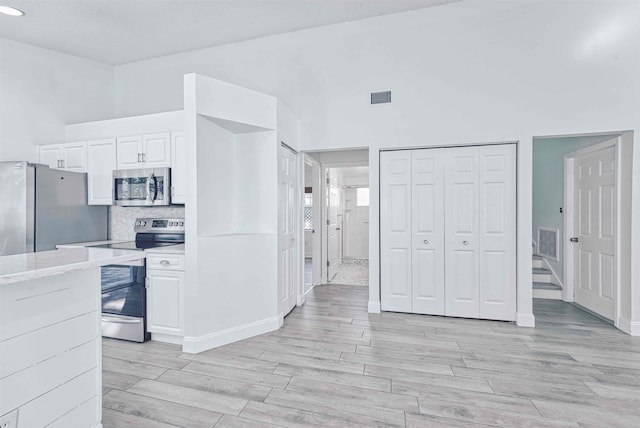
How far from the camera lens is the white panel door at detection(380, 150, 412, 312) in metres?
3.72

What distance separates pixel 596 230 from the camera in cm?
362

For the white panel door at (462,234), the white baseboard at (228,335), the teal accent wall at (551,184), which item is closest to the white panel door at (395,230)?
the white panel door at (462,234)

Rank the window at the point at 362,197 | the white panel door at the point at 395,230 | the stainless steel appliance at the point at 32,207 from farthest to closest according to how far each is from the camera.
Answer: the window at the point at 362,197 → the white panel door at the point at 395,230 → the stainless steel appliance at the point at 32,207

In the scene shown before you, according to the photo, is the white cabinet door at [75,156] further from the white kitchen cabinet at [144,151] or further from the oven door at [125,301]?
the oven door at [125,301]

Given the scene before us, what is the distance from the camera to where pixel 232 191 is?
3.32 m

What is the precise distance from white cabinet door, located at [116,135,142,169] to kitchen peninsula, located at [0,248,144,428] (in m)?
2.10

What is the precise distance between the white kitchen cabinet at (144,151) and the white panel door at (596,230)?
4911mm

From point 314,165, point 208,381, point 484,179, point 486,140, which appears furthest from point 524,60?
point 208,381

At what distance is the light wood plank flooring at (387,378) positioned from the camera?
1855 mm

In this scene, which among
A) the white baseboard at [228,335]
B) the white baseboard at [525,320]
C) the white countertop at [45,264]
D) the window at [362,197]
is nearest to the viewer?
the white countertop at [45,264]

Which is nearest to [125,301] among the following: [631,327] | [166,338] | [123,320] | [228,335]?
[123,320]

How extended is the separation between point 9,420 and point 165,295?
157 cm

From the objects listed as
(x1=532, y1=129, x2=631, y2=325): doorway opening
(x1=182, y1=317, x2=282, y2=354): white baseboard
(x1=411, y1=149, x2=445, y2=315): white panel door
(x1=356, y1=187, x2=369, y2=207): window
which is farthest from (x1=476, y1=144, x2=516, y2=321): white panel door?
(x1=356, y1=187, x2=369, y2=207): window

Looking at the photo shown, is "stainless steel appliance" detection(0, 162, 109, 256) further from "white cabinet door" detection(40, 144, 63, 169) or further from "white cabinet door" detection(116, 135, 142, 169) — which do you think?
"white cabinet door" detection(116, 135, 142, 169)
